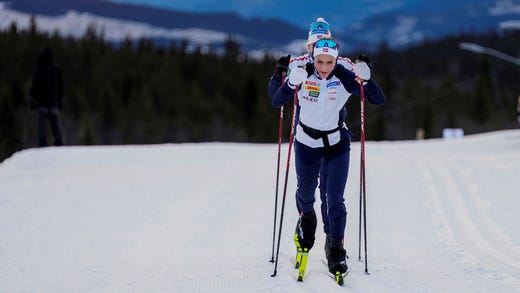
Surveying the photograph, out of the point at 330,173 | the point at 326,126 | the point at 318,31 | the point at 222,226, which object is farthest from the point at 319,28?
the point at 222,226

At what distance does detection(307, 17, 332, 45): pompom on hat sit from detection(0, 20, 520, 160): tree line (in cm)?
7130

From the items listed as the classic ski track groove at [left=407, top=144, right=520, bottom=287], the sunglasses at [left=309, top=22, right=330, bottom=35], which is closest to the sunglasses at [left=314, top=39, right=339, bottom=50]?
the sunglasses at [left=309, top=22, right=330, bottom=35]

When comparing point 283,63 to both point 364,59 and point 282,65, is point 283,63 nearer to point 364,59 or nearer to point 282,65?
point 282,65

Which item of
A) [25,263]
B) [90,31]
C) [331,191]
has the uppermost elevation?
[90,31]

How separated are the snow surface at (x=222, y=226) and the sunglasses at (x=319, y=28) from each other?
7.10ft

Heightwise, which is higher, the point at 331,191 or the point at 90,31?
the point at 90,31

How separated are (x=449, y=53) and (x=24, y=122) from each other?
147 m

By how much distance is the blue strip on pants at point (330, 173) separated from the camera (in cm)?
576

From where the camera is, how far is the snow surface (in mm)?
5586

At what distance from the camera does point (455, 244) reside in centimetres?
689

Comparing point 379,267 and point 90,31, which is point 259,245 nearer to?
point 379,267

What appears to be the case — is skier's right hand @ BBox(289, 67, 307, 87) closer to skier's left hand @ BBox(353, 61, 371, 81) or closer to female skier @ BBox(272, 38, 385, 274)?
female skier @ BBox(272, 38, 385, 274)

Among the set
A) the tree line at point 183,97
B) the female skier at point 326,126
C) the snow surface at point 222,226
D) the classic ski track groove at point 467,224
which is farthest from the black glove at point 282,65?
the tree line at point 183,97

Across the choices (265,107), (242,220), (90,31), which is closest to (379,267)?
(242,220)
